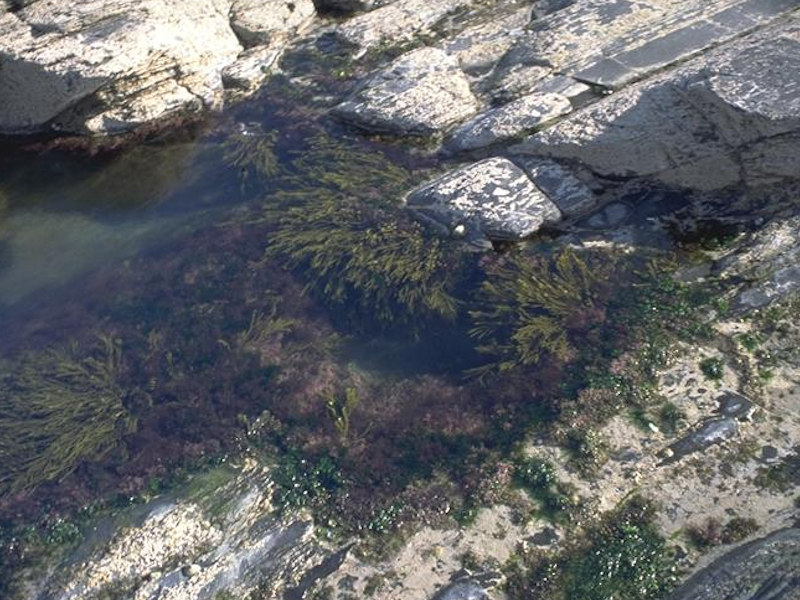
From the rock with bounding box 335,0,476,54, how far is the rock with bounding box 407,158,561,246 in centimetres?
413

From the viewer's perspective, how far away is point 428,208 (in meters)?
9.39

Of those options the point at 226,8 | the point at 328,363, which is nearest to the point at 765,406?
the point at 328,363

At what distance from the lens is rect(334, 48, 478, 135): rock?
10591 mm

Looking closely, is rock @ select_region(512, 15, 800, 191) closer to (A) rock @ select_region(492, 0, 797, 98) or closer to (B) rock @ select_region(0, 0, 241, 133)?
(A) rock @ select_region(492, 0, 797, 98)

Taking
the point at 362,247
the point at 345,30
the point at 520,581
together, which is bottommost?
the point at 520,581

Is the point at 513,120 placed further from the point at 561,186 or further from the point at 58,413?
the point at 58,413

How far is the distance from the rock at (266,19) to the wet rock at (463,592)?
10.0 m

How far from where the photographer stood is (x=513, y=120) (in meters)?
9.80

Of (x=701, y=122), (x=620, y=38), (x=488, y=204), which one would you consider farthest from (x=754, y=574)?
(x=620, y=38)

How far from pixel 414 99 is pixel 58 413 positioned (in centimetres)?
623

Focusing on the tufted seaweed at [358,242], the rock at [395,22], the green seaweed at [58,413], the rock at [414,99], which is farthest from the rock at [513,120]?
the green seaweed at [58,413]

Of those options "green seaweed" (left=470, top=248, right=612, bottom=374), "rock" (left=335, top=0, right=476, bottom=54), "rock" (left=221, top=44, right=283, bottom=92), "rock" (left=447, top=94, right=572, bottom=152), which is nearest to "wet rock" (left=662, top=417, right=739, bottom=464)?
"green seaweed" (left=470, top=248, right=612, bottom=374)

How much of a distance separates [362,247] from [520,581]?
15.1 feet

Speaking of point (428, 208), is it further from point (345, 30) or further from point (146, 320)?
point (345, 30)
